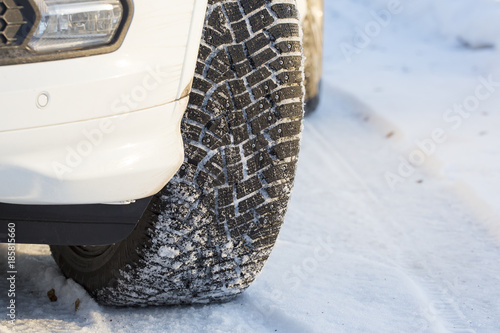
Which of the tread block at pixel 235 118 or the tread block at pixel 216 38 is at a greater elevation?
the tread block at pixel 216 38

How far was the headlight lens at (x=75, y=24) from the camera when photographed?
148cm

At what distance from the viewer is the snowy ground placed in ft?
6.99

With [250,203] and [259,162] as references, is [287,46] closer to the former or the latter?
[259,162]

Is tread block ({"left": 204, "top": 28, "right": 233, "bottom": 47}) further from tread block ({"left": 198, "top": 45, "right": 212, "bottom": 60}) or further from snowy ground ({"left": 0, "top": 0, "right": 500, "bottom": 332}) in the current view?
snowy ground ({"left": 0, "top": 0, "right": 500, "bottom": 332})

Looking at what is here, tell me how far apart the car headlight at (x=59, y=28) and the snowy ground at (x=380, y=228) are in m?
0.90

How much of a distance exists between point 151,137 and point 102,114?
5.5 inches

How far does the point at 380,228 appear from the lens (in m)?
2.91

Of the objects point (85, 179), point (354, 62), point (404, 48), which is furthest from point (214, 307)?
point (404, 48)

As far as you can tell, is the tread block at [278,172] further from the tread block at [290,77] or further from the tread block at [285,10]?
the tread block at [285,10]

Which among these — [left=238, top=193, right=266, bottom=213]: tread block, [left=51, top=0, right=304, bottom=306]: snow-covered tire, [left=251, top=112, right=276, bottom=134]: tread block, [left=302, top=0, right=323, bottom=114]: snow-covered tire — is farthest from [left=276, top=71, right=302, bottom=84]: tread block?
[left=302, top=0, right=323, bottom=114]: snow-covered tire

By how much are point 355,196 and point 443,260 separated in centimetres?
71

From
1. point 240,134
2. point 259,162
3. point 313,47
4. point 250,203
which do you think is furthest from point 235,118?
point 313,47

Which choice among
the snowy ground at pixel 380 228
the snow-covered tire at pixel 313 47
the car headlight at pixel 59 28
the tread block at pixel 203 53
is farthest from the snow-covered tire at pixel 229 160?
the snow-covered tire at pixel 313 47

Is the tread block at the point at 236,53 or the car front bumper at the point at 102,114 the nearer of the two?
the car front bumper at the point at 102,114
